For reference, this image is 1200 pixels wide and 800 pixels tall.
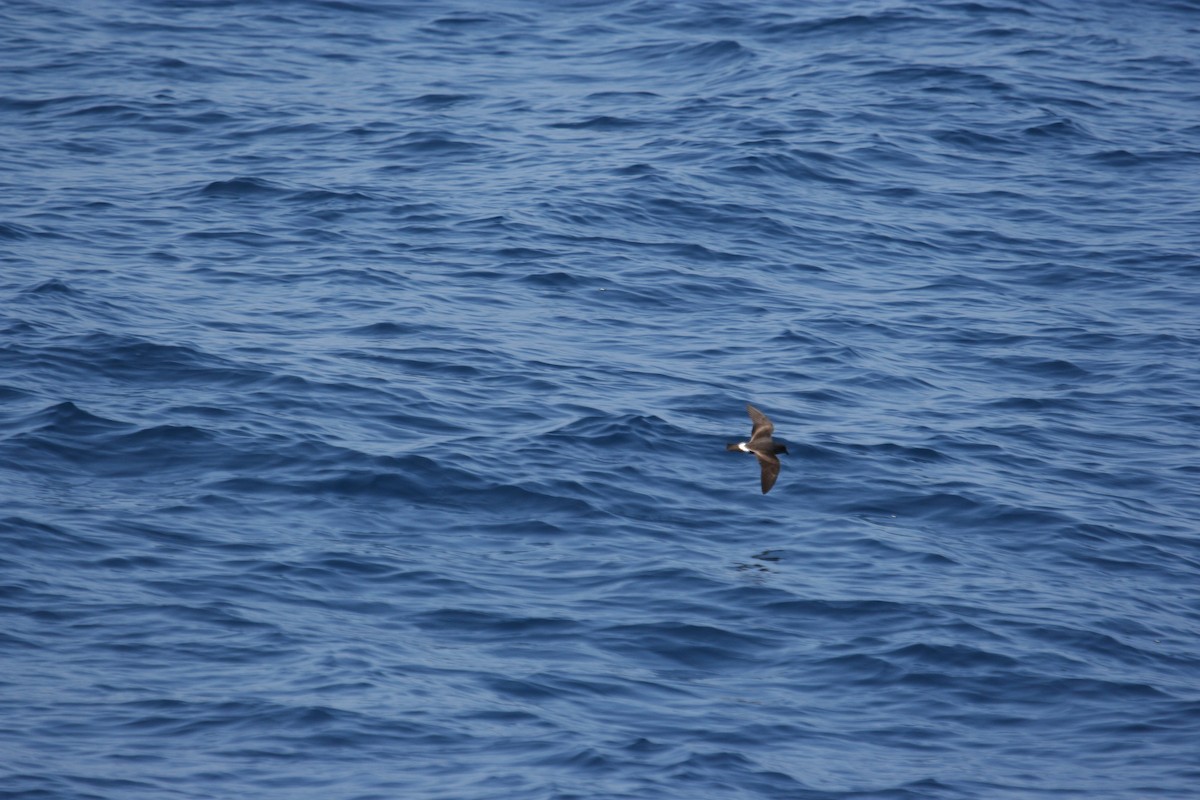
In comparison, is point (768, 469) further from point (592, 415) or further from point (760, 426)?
point (592, 415)

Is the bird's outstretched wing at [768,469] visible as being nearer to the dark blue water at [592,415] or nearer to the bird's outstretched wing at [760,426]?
the bird's outstretched wing at [760,426]

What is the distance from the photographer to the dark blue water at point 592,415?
368 inches

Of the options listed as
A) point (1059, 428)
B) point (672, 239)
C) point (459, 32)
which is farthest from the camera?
point (459, 32)

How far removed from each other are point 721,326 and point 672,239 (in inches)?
90.4

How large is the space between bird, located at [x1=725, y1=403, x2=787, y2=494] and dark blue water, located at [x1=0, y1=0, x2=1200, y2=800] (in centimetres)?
70

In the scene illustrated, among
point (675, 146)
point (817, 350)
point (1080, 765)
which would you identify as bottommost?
point (1080, 765)


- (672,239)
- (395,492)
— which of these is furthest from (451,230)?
(395,492)

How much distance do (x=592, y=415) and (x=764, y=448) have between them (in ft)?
7.24

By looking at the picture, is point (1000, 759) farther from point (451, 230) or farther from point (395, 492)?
point (451, 230)

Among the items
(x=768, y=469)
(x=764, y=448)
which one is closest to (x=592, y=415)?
(x=764, y=448)

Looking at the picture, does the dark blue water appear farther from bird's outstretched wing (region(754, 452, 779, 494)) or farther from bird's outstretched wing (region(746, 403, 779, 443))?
bird's outstretched wing (region(746, 403, 779, 443))

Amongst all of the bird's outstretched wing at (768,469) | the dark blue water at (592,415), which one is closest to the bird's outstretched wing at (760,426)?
the bird's outstretched wing at (768,469)

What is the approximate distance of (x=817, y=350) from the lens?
15.0m

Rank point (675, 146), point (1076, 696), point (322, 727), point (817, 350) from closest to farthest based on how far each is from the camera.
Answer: point (322, 727), point (1076, 696), point (817, 350), point (675, 146)
